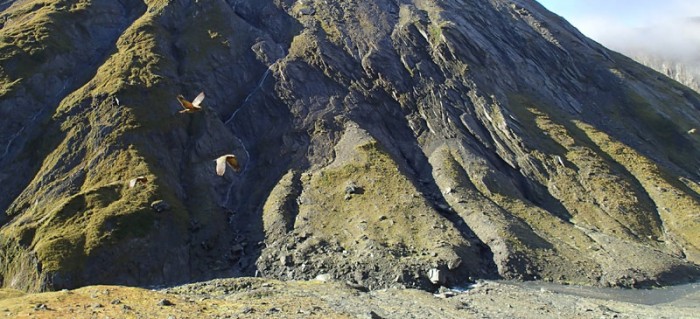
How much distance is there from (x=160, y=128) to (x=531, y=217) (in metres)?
53.5

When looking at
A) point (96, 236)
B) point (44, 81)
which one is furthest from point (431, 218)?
point (44, 81)

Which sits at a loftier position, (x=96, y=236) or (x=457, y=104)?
(x=457, y=104)

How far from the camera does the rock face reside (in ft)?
242

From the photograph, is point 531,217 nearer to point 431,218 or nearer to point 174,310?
point 431,218

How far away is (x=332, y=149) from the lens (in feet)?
323

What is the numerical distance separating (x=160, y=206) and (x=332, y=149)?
29132 millimetres

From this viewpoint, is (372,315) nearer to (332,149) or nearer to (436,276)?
(436,276)

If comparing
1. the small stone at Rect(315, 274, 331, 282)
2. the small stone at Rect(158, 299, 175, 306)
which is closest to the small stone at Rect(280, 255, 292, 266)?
the small stone at Rect(315, 274, 331, 282)

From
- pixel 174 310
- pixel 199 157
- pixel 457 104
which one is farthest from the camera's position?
pixel 457 104

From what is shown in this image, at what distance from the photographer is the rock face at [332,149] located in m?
73.6

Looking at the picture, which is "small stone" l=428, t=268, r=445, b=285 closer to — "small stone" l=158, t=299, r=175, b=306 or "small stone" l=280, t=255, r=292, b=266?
"small stone" l=280, t=255, r=292, b=266

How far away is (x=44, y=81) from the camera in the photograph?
101438 millimetres

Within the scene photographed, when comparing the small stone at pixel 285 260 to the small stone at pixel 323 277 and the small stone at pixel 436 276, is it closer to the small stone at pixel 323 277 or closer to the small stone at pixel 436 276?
the small stone at pixel 323 277

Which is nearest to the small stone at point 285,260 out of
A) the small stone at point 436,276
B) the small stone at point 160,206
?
the small stone at point 436,276
